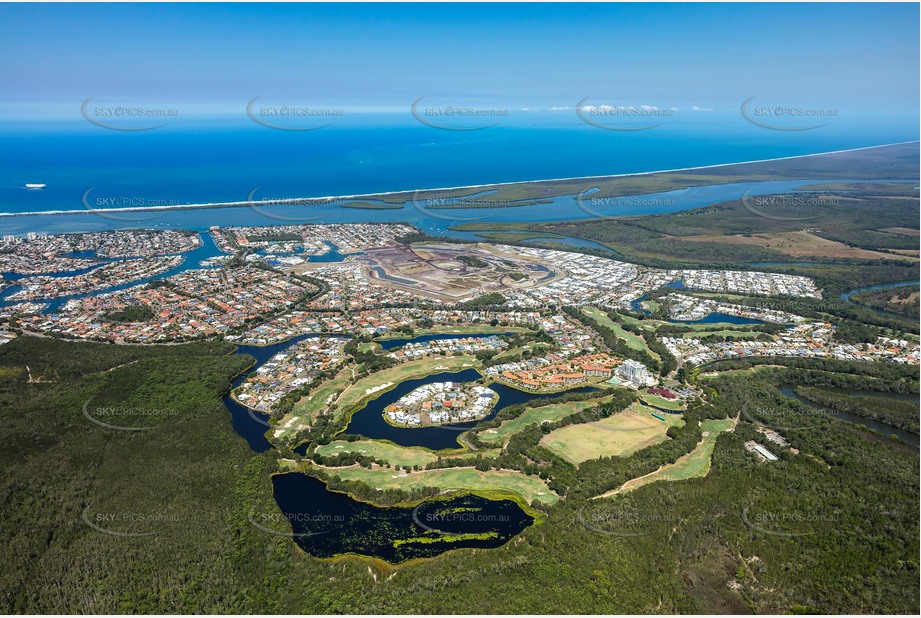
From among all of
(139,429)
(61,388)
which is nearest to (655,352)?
(139,429)

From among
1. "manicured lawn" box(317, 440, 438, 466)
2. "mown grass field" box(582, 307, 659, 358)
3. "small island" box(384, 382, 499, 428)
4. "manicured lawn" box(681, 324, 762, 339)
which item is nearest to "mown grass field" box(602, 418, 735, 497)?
"manicured lawn" box(317, 440, 438, 466)

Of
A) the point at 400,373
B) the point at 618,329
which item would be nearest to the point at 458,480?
the point at 400,373

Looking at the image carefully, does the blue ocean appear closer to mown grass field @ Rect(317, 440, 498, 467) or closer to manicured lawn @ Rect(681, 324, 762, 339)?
manicured lawn @ Rect(681, 324, 762, 339)

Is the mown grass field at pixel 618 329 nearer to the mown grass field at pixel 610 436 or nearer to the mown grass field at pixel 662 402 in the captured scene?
the mown grass field at pixel 662 402

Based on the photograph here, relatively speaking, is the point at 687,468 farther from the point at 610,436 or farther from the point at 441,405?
the point at 441,405

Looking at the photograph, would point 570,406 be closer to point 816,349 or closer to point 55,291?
point 816,349
